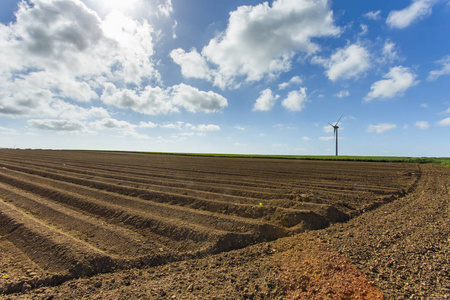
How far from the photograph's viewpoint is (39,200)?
356 inches

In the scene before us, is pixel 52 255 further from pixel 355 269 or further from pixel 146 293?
pixel 355 269

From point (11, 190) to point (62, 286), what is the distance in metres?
10.2

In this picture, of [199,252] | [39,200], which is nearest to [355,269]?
[199,252]

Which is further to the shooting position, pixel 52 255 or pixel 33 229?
pixel 33 229

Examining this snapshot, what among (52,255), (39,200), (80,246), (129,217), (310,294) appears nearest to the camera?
(310,294)

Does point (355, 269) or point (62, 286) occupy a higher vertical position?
point (355, 269)

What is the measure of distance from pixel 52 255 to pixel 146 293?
2.58m

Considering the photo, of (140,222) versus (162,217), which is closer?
(140,222)

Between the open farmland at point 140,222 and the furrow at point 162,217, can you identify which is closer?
the open farmland at point 140,222

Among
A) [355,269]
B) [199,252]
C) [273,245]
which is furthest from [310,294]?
[199,252]

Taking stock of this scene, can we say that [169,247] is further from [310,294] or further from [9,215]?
[9,215]

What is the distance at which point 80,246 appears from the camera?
5.10 metres

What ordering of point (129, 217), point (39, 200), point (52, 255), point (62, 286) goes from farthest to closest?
point (39, 200), point (129, 217), point (52, 255), point (62, 286)

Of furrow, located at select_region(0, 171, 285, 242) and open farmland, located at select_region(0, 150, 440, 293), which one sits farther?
furrow, located at select_region(0, 171, 285, 242)
